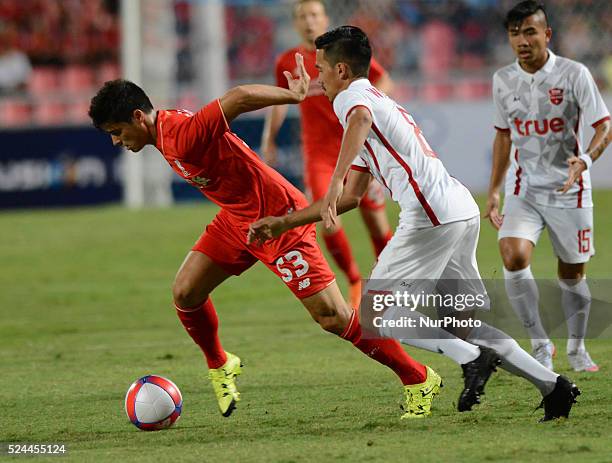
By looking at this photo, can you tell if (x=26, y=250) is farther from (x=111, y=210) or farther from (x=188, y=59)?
(x=188, y=59)

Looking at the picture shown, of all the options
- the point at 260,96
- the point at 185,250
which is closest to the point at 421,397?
the point at 260,96

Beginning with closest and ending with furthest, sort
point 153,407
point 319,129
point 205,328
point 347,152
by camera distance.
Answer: point 347,152
point 153,407
point 205,328
point 319,129

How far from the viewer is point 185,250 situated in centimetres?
1463

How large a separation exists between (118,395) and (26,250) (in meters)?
8.88

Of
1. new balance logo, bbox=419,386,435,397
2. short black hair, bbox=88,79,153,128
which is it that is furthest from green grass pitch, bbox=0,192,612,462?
short black hair, bbox=88,79,153,128

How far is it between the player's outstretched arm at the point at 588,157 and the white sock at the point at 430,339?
1.38 meters

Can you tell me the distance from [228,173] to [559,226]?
2.15 m

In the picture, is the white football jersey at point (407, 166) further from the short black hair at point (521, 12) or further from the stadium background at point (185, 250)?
the short black hair at point (521, 12)

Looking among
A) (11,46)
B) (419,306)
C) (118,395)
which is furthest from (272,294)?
(11,46)

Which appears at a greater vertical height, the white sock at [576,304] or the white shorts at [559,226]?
the white shorts at [559,226]

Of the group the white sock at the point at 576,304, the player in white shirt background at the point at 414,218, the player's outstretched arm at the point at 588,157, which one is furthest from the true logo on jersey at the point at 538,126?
the player in white shirt background at the point at 414,218

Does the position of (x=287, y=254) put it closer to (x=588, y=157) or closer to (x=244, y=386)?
(x=244, y=386)

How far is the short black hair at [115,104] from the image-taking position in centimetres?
578

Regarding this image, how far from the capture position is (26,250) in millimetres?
15289
